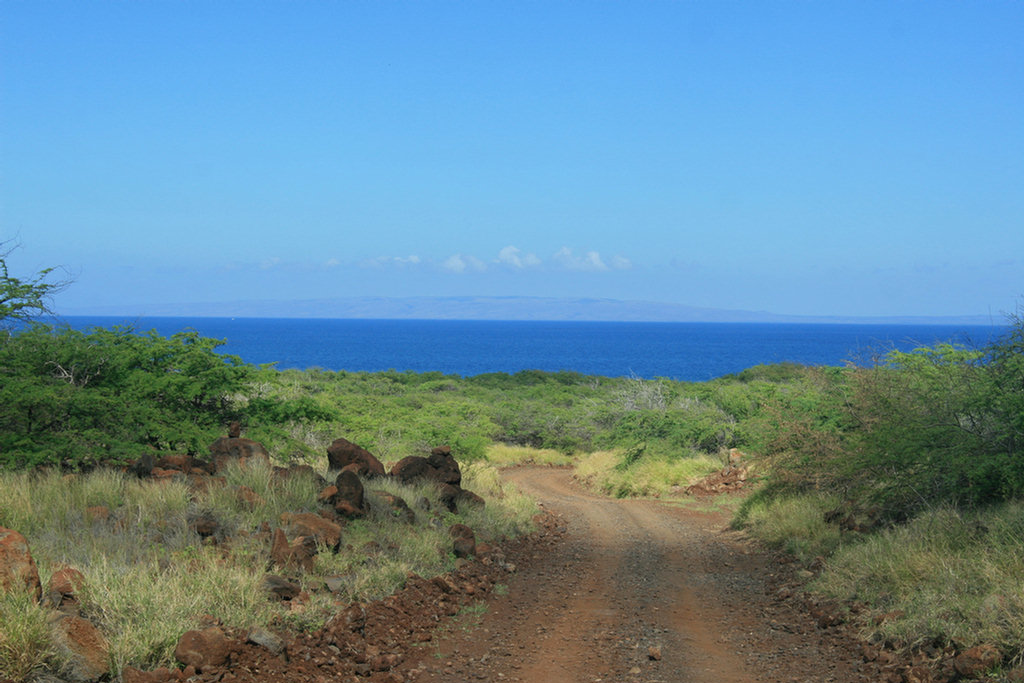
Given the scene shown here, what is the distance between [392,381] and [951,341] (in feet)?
128

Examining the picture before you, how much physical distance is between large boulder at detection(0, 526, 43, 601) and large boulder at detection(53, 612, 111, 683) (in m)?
0.35

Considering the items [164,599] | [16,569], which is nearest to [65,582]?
[16,569]

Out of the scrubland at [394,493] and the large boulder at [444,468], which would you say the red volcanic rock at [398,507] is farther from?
the large boulder at [444,468]

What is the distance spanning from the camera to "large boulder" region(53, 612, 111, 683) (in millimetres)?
5363

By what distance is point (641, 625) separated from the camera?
27.2 feet

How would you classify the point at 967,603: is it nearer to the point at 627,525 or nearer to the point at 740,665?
the point at 740,665

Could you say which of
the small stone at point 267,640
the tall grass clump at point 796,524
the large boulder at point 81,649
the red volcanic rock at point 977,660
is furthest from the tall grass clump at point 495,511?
the red volcanic rock at point 977,660

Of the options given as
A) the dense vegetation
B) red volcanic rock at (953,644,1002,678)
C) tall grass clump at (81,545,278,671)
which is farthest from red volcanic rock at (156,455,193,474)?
red volcanic rock at (953,644,1002,678)

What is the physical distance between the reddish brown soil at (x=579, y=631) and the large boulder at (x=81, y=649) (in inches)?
10.2

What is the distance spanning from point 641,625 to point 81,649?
5.19 m

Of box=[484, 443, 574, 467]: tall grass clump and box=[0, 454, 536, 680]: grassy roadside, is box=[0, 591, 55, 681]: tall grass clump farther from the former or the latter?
box=[484, 443, 574, 467]: tall grass clump

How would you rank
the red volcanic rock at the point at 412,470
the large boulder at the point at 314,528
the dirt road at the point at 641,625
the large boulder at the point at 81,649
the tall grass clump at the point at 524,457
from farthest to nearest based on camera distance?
1. the tall grass clump at the point at 524,457
2. the red volcanic rock at the point at 412,470
3. the large boulder at the point at 314,528
4. the dirt road at the point at 641,625
5. the large boulder at the point at 81,649

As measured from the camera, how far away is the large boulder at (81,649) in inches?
211

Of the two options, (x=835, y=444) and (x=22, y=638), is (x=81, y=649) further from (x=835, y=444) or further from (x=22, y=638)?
(x=835, y=444)
